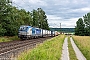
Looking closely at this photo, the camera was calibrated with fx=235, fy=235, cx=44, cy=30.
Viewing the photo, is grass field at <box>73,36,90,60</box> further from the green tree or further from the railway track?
the green tree

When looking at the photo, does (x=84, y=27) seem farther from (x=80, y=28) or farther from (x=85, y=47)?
(x=85, y=47)

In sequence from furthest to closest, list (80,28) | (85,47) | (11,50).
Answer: (80,28)
(85,47)
(11,50)

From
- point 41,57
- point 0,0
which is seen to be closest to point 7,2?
point 0,0

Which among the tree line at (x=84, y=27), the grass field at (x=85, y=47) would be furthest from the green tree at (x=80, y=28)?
the grass field at (x=85, y=47)

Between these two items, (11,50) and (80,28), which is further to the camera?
(80,28)

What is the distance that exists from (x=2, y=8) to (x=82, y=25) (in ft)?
381

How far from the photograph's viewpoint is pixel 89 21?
519 feet

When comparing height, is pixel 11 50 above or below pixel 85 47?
above

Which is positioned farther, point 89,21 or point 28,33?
point 89,21

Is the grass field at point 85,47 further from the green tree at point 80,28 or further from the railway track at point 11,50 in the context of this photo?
the green tree at point 80,28

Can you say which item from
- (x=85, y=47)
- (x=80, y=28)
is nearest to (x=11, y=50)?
(x=85, y=47)

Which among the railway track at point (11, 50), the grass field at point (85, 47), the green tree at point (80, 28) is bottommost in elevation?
the grass field at point (85, 47)

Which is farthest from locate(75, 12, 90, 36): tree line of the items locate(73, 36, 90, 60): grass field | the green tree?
locate(73, 36, 90, 60): grass field

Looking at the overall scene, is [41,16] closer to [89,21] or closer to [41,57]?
[89,21]
